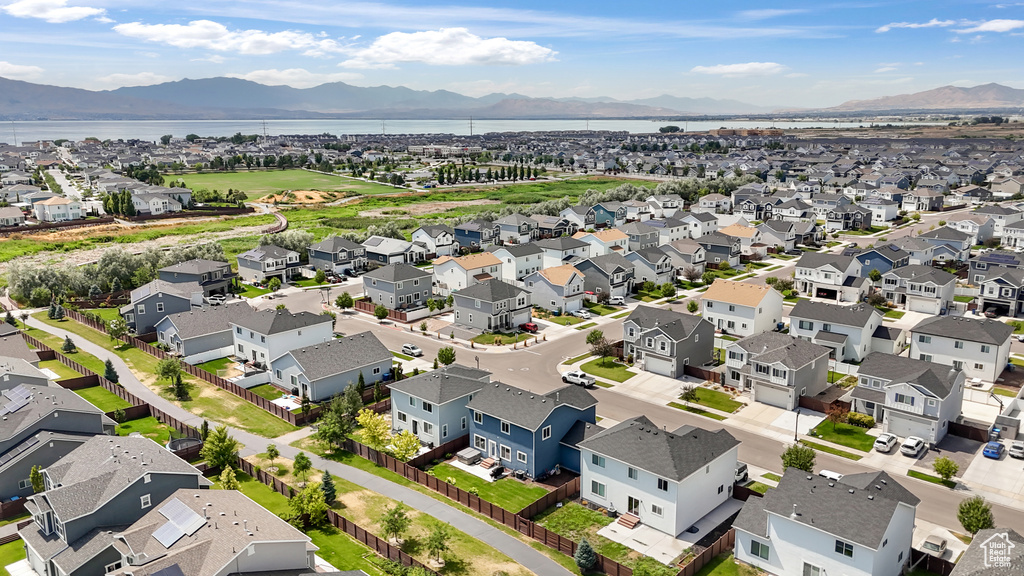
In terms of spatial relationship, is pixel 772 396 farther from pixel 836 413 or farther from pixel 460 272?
pixel 460 272

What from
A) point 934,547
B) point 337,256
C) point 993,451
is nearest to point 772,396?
point 993,451

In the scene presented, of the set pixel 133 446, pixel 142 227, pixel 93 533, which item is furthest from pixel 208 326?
pixel 142 227

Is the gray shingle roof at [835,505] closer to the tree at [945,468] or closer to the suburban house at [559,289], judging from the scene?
the tree at [945,468]

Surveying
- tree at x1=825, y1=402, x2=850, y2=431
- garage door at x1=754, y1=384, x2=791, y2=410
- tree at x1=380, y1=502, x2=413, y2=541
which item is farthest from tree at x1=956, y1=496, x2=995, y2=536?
tree at x1=380, y1=502, x2=413, y2=541

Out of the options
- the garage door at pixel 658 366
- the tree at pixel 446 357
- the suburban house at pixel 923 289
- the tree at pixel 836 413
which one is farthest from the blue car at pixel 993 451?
the tree at pixel 446 357

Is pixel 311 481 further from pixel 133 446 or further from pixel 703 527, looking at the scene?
pixel 703 527

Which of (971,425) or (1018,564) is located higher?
(1018,564)
